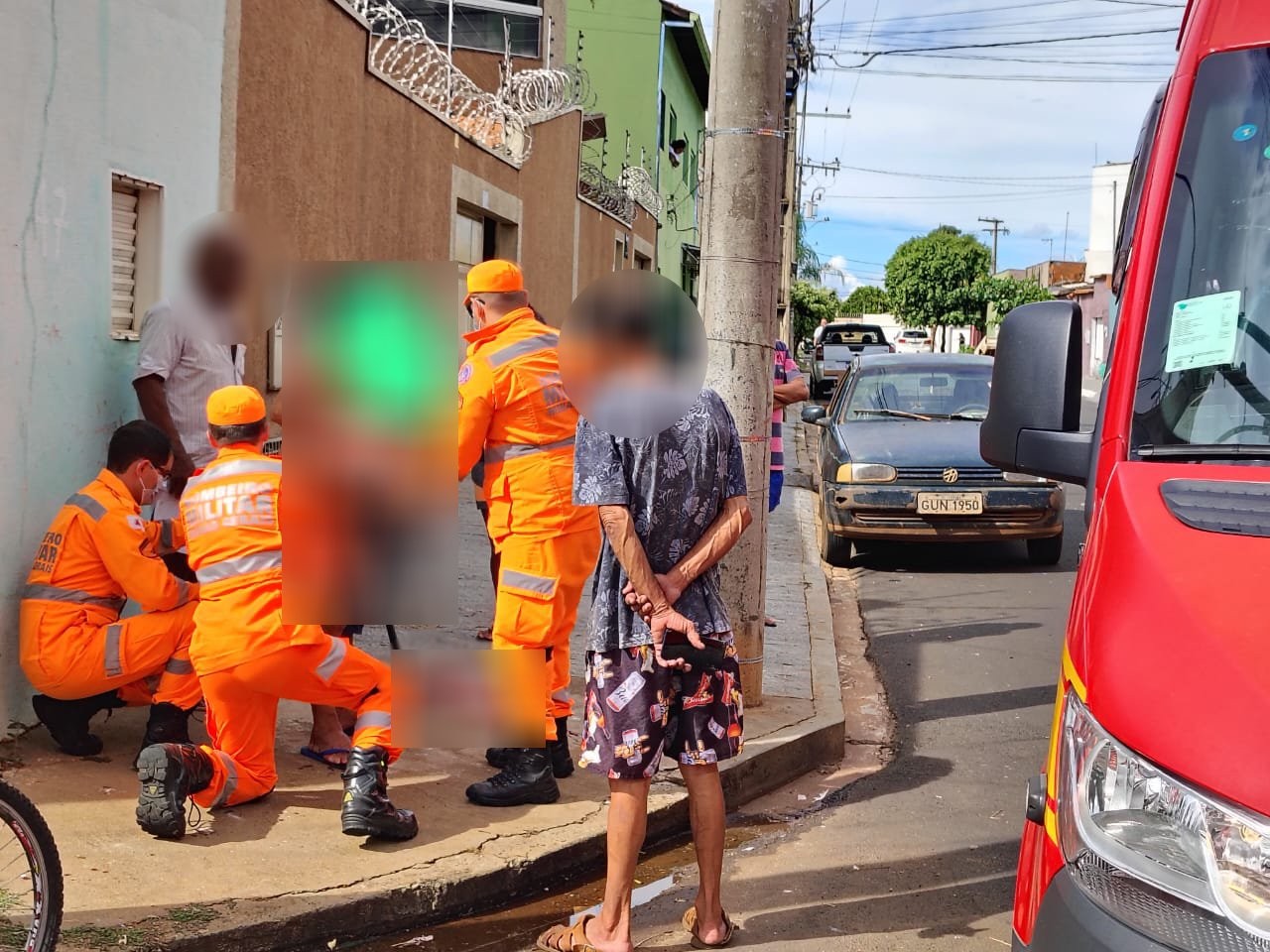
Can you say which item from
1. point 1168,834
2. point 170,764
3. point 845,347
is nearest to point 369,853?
point 170,764

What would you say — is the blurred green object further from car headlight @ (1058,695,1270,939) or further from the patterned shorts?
car headlight @ (1058,695,1270,939)

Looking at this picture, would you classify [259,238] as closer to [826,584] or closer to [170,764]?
[170,764]

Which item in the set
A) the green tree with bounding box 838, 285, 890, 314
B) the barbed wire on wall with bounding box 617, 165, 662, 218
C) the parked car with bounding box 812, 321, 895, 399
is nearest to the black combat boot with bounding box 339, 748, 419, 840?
the barbed wire on wall with bounding box 617, 165, 662, 218

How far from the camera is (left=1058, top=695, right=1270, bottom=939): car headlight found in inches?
80.1

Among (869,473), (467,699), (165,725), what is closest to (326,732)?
(165,725)

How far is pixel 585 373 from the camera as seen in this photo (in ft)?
12.8

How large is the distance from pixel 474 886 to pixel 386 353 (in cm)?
171

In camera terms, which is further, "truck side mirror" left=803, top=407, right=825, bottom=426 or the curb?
"truck side mirror" left=803, top=407, right=825, bottom=426

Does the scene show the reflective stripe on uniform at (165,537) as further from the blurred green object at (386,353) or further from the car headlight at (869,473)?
the car headlight at (869,473)

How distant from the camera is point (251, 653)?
4.28 m

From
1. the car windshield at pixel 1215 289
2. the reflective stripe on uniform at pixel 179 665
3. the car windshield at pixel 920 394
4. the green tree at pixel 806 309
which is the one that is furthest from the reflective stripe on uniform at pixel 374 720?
the green tree at pixel 806 309

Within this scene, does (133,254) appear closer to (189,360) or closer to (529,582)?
(189,360)

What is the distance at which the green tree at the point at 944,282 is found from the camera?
72.6 meters

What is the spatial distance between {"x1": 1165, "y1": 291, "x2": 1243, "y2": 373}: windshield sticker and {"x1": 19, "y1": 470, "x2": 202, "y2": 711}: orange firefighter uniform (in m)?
3.40
